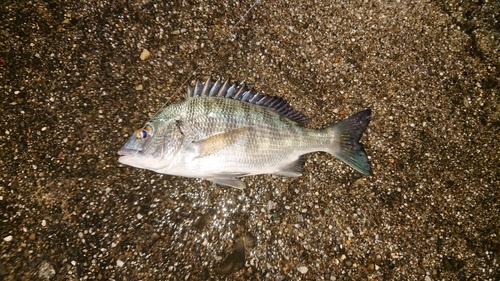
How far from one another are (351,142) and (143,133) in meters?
1.98

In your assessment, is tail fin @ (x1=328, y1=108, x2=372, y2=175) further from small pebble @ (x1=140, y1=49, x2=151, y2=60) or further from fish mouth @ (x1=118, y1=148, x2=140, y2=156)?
small pebble @ (x1=140, y1=49, x2=151, y2=60)

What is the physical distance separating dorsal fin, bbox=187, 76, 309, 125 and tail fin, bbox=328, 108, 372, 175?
360 millimetres

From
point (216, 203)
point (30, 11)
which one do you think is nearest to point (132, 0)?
point (30, 11)

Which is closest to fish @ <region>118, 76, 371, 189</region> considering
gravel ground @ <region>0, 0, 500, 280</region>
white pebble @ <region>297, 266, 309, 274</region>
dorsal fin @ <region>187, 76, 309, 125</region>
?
dorsal fin @ <region>187, 76, 309, 125</region>

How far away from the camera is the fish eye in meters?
2.25

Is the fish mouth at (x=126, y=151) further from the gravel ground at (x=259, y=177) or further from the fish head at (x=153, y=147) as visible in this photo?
the gravel ground at (x=259, y=177)

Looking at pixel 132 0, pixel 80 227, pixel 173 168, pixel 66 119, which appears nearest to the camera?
pixel 173 168

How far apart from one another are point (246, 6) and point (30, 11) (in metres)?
2.30

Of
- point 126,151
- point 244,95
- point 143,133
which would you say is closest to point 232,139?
point 244,95

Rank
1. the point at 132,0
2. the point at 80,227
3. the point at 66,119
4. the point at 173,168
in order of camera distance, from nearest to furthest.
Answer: the point at 173,168 < the point at 80,227 < the point at 66,119 < the point at 132,0

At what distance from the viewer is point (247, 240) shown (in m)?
2.63

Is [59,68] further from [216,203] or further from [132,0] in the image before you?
[216,203]

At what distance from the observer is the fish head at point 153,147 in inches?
87.0

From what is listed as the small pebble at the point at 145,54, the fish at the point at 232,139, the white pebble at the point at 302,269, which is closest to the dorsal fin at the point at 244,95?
the fish at the point at 232,139
